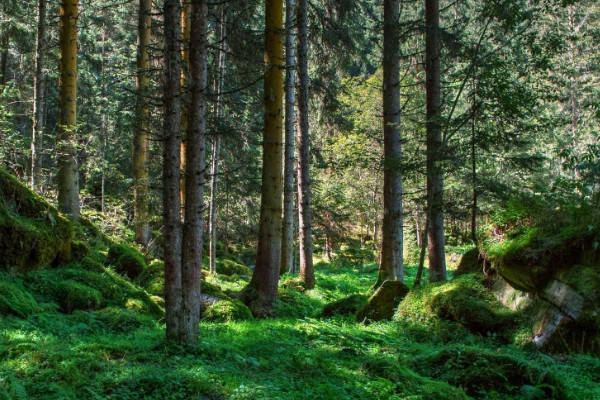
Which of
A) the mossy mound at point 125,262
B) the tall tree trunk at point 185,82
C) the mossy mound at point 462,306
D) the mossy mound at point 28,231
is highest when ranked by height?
the tall tree trunk at point 185,82

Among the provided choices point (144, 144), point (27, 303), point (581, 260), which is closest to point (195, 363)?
point (27, 303)

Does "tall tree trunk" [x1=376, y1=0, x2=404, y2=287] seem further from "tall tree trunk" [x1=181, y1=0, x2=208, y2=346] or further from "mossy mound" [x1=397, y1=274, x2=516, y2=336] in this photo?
"tall tree trunk" [x1=181, y1=0, x2=208, y2=346]

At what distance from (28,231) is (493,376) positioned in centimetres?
761

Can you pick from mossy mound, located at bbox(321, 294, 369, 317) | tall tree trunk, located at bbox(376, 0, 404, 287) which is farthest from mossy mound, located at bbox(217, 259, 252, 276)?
mossy mound, located at bbox(321, 294, 369, 317)

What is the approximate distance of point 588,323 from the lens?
6.08m

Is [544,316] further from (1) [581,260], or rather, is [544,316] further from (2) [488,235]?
(2) [488,235]

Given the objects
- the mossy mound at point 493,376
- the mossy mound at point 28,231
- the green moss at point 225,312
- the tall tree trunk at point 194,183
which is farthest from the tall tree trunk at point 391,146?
the mossy mound at point 28,231

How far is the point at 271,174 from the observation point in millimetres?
10008

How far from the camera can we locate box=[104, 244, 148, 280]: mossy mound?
11.4m

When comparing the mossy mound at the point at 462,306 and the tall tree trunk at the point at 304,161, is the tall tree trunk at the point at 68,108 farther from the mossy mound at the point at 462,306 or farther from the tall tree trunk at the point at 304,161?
the mossy mound at the point at 462,306

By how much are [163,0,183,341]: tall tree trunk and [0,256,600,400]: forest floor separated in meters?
0.53

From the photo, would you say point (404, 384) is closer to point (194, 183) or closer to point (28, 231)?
point (194, 183)

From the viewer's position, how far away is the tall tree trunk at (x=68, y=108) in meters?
12.7

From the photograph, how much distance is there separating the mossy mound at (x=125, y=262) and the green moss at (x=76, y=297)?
306 centimetres
